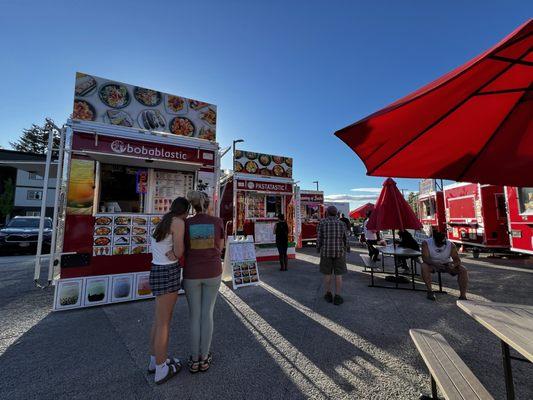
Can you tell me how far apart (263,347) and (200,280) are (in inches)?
48.9

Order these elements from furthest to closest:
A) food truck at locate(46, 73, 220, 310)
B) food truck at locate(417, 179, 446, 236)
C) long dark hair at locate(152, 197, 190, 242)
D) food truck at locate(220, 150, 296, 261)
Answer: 1. food truck at locate(417, 179, 446, 236)
2. food truck at locate(220, 150, 296, 261)
3. food truck at locate(46, 73, 220, 310)
4. long dark hair at locate(152, 197, 190, 242)

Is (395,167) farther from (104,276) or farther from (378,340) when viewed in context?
(104,276)

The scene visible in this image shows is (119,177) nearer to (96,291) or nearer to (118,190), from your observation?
(118,190)

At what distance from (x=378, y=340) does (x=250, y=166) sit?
694cm

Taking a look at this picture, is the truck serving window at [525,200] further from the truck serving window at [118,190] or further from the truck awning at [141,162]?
the truck serving window at [118,190]

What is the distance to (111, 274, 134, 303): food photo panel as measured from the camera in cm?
438

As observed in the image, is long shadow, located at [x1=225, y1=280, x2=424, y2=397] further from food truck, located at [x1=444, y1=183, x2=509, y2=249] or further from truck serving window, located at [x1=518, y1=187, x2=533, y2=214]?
food truck, located at [x1=444, y1=183, x2=509, y2=249]

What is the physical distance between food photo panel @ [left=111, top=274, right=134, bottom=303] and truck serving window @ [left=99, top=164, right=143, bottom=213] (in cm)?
127

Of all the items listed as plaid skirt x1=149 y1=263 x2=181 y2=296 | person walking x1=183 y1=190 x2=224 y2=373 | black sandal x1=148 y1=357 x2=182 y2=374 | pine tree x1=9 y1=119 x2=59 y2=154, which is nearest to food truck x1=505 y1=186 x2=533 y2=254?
person walking x1=183 y1=190 x2=224 y2=373

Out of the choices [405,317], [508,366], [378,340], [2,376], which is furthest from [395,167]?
[2,376]

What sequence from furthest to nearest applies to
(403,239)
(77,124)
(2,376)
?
1. (403,239)
2. (77,124)
3. (2,376)

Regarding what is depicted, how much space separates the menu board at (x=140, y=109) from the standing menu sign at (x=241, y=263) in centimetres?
256

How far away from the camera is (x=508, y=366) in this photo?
1819mm

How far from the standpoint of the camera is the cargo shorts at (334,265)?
4.50 m
